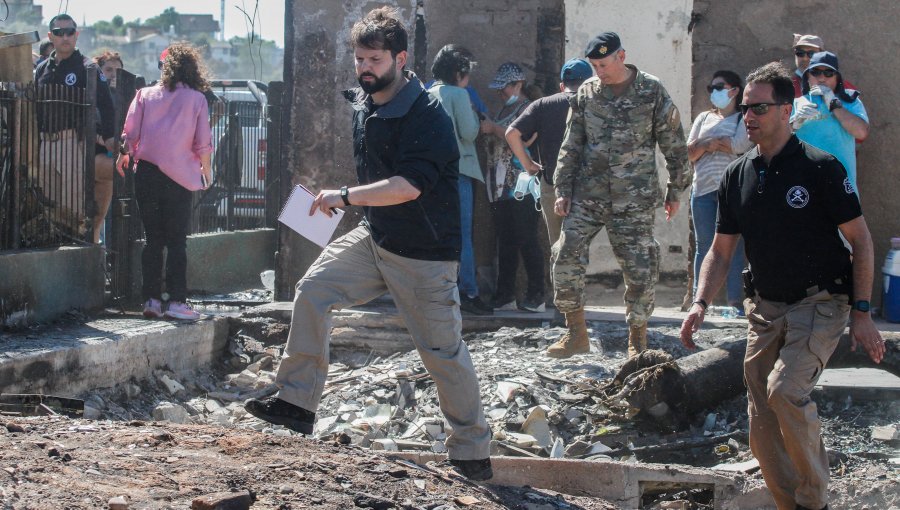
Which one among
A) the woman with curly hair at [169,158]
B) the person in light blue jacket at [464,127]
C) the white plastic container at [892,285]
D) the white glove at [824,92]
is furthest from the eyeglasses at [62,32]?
the white plastic container at [892,285]

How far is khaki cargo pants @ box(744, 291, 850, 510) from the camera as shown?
14.5 ft

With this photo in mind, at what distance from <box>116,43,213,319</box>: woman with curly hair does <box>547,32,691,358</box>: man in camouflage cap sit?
8.58 feet

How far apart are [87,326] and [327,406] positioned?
1868mm

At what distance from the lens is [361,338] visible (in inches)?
329

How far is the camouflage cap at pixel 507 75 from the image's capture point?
8.77 meters

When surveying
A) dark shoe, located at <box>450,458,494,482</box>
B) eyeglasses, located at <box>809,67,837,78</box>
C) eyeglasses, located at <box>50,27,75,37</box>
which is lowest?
dark shoe, located at <box>450,458,494,482</box>

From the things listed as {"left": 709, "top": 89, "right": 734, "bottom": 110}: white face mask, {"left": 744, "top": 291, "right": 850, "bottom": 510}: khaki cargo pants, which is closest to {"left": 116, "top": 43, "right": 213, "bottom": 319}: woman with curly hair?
Answer: {"left": 709, "top": 89, "right": 734, "bottom": 110}: white face mask

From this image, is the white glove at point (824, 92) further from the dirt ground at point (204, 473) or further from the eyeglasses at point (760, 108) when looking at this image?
the dirt ground at point (204, 473)

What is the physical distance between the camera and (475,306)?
341 inches

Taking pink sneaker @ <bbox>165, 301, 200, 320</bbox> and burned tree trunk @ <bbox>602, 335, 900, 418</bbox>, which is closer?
burned tree trunk @ <bbox>602, 335, 900, 418</bbox>

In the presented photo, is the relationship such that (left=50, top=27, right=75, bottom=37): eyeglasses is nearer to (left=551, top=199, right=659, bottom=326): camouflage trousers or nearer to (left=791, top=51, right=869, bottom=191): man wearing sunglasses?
(left=551, top=199, right=659, bottom=326): camouflage trousers

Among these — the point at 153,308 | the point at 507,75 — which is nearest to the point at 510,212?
the point at 507,75

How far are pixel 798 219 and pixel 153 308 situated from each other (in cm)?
497

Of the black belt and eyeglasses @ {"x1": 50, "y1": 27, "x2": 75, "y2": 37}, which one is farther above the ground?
eyeglasses @ {"x1": 50, "y1": 27, "x2": 75, "y2": 37}
